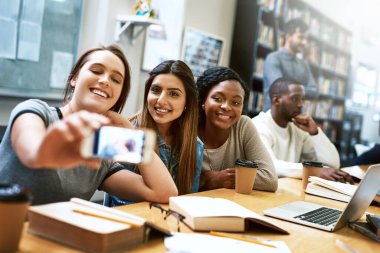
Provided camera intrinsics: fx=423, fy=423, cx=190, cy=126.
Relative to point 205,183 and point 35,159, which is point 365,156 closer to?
point 205,183

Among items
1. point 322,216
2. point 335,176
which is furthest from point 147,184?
point 335,176

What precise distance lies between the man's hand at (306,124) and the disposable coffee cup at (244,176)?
1.77 meters

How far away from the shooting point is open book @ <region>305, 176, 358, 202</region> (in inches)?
72.6

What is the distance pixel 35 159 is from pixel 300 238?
30.1 inches

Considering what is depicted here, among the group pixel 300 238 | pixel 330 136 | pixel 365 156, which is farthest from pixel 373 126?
pixel 300 238

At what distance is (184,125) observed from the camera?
1.78 metres

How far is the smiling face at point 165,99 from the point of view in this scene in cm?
173

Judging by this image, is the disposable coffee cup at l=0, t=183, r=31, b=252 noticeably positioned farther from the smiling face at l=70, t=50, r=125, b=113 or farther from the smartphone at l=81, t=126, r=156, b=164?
the smiling face at l=70, t=50, r=125, b=113

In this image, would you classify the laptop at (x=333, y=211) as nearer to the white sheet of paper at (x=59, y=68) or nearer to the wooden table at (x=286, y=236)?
the wooden table at (x=286, y=236)

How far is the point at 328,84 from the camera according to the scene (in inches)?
199

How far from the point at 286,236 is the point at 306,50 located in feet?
13.0

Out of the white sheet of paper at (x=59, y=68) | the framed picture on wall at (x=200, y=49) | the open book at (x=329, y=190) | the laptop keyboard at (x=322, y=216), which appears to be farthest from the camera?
the framed picture on wall at (x=200, y=49)

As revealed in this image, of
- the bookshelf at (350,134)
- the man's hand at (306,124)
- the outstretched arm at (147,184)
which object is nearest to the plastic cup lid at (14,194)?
the outstretched arm at (147,184)

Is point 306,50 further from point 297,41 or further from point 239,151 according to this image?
point 239,151
